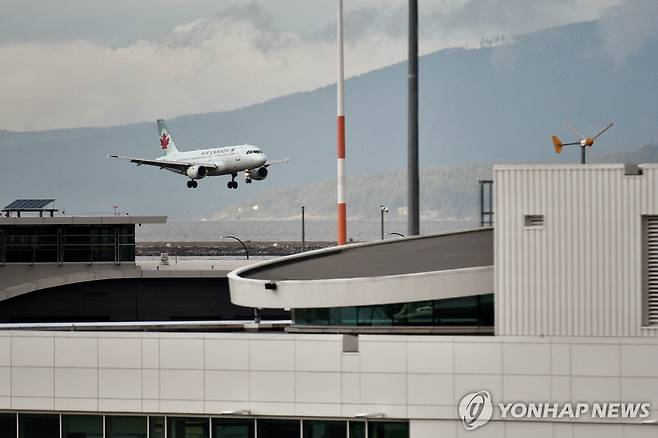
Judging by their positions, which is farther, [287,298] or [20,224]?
[20,224]

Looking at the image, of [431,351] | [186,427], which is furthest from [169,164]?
[431,351]

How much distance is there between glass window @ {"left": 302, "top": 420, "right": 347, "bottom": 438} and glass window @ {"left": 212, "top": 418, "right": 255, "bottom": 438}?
3.66ft

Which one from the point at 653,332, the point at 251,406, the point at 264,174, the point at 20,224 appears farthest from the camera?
the point at 264,174

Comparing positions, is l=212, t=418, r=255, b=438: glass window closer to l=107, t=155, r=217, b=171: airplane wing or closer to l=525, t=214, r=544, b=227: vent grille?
l=525, t=214, r=544, b=227: vent grille

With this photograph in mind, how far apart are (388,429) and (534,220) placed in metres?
4.78

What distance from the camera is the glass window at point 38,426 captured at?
28.2 m

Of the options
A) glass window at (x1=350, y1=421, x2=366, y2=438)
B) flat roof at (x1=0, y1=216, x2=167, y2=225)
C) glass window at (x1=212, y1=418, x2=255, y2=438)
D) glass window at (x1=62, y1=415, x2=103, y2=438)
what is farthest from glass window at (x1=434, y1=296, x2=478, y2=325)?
flat roof at (x1=0, y1=216, x2=167, y2=225)

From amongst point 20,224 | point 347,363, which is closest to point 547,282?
point 347,363

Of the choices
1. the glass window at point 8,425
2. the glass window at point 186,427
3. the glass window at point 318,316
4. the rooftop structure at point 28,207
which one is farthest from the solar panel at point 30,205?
the glass window at point 318,316

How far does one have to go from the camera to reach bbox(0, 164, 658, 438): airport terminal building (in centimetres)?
2511

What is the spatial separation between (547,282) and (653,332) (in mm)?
2050

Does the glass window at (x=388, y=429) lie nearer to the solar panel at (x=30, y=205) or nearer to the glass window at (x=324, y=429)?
the glass window at (x=324, y=429)

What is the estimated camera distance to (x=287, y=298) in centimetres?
2786

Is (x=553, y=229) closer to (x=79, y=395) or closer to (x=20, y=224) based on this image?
(x=79, y=395)
